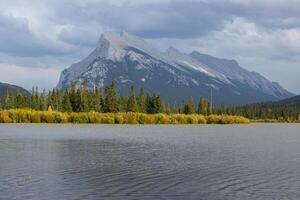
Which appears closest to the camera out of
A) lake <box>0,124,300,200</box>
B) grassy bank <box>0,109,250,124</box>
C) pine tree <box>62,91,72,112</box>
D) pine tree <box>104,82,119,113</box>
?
lake <box>0,124,300,200</box>

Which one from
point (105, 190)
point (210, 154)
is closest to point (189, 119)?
point (210, 154)

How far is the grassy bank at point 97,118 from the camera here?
396 feet

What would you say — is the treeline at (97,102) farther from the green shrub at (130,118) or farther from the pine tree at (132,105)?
the green shrub at (130,118)

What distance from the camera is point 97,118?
428 feet

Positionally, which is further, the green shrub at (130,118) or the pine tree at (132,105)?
the pine tree at (132,105)

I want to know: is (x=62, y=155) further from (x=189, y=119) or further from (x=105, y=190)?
(x=189, y=119)

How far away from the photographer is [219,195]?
23234mm

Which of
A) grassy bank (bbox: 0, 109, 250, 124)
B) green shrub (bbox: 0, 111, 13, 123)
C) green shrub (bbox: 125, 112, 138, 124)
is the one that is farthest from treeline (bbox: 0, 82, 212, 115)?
green shrub (bbox: 0, 111, 13, 123)

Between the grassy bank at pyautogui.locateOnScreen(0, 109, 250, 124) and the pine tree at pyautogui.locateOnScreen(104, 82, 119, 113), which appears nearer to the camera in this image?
the grassy bank at pyautogui.locateOnScreen(0, 109, 250, 124)

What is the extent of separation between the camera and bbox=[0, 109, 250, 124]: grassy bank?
4754 inches

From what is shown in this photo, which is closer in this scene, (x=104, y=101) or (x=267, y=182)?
(x=267, y=182)

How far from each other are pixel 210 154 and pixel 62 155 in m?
12.9

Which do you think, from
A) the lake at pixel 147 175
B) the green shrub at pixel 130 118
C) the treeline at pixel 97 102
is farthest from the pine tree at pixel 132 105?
Answer: the lake at pixel 147 175

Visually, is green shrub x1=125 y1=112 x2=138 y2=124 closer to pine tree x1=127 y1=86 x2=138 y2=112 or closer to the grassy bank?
the grassy bank
